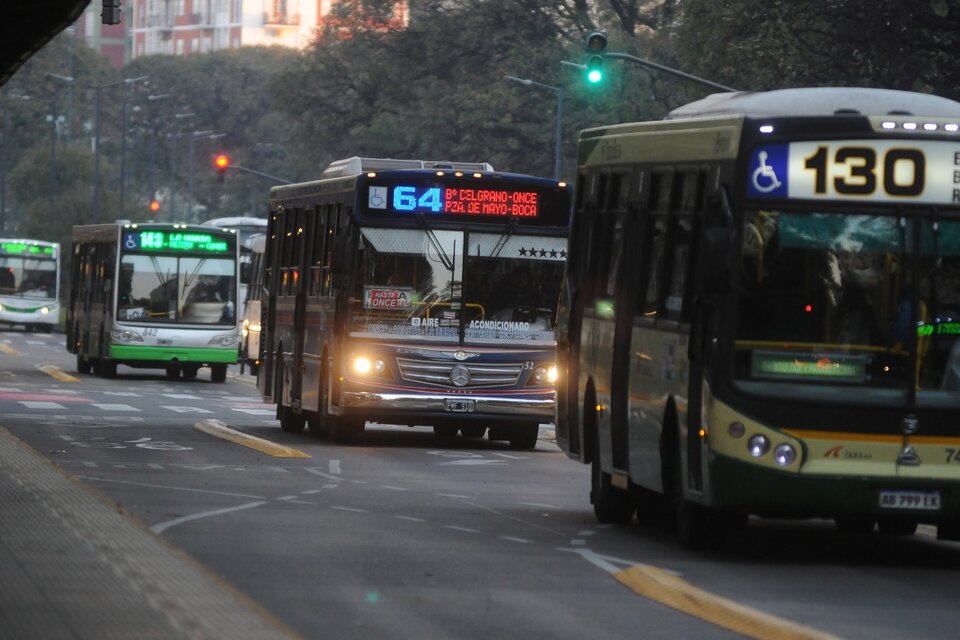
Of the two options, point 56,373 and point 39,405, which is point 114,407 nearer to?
point 39,405

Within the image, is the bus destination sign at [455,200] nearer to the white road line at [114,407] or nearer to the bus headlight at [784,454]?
the white road line at [114,407]

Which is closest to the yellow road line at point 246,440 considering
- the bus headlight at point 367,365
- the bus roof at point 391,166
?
the bus headlight at point 367,365

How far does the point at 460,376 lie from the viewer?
2531cm

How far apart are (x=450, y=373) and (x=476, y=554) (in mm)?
11330

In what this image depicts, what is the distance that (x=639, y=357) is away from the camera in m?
15.3

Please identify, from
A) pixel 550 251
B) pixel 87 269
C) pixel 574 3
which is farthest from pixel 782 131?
pixel 574 3

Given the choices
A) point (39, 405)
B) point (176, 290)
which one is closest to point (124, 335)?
point (176, 290)

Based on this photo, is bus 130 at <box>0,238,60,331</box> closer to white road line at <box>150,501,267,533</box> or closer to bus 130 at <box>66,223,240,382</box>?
bus 130 at <box>66,223,240,382</box>

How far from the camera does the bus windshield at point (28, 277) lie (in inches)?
3376

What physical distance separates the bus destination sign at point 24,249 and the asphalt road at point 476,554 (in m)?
61.1

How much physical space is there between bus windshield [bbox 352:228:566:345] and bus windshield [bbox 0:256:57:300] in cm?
6244

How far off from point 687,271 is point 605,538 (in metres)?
2.00

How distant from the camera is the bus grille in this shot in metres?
25.2

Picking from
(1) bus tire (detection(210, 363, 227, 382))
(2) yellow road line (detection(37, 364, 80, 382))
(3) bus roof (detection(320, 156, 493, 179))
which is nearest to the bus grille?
(3) bus roof (detection(320, 156, 493, 179))
